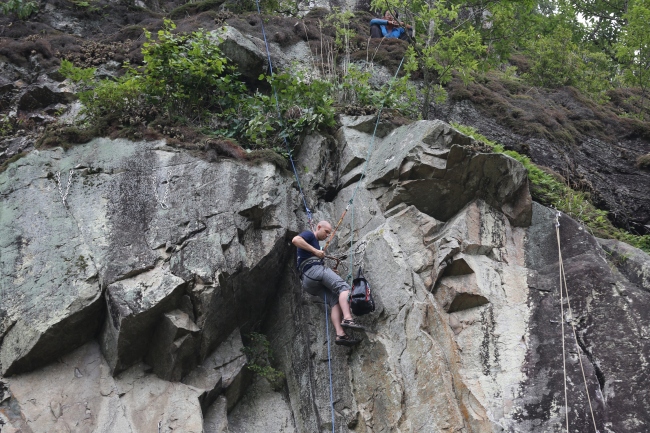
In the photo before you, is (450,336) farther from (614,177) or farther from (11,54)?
(11,54)

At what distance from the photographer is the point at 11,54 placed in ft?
42.8

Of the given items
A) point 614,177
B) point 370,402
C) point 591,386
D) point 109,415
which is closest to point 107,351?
point 109,415

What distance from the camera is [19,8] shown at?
1516 cm

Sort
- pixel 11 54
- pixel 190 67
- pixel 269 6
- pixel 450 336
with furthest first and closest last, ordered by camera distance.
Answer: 1. pixel 269 6
2. pixel 11 54
3. pixel 190 67
4. pixel 450 336

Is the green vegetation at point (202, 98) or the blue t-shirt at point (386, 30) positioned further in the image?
the blue t-shirt at point (386, 30)

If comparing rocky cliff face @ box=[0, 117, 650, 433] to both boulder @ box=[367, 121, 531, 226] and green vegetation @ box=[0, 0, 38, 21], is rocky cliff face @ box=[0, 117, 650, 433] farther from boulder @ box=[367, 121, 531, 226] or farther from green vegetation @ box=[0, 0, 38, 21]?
green vegetation @ box=[0, 0, 38, 21]

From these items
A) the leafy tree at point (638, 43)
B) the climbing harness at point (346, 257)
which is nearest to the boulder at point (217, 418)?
the climbing harness at point (346, 257)

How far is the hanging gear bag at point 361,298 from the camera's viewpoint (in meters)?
8.04

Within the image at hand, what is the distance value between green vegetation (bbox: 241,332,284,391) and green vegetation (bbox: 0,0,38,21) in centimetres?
1129

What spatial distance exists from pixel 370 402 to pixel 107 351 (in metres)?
3.51

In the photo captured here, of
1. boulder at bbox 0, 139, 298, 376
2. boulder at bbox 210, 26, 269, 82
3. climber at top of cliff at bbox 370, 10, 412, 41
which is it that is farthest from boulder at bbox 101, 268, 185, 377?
climber at top of cliff at bbox 370, 10, 412, 41

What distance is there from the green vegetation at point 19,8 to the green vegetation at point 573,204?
39.2 ft

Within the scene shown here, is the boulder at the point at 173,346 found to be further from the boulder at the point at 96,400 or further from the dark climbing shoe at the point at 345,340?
the dark climbing shoe at the point at 345,340

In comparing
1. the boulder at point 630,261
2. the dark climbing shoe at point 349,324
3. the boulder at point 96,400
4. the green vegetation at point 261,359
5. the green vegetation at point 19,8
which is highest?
the boulder at point 630,261
